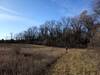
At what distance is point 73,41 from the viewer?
57625mm

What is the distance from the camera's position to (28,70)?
36.1 ft

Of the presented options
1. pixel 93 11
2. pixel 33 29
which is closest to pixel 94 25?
pixel 93 11

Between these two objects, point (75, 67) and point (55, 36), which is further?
point (55, 36)

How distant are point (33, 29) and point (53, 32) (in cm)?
1062

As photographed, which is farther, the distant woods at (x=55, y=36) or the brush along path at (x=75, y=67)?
the distant woods at (x=55, y=36)

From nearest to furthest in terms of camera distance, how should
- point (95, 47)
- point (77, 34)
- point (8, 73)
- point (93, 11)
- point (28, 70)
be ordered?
point (8, 73), point (28, 70), point (95, 47), point (93, 11), point (77, 34)

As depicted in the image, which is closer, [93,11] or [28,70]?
[28,70]

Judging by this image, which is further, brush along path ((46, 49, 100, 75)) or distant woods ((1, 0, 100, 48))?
distant woods ((1, 0, 100, 48))

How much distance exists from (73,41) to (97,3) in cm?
4078

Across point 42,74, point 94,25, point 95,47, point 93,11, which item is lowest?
point 42,74

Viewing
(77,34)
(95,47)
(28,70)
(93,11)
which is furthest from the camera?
(77,34)

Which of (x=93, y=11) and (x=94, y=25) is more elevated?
(x=93, y=11)

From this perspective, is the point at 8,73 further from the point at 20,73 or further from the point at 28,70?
the point at 28,70

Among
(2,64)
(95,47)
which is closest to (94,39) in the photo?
(95,47)
